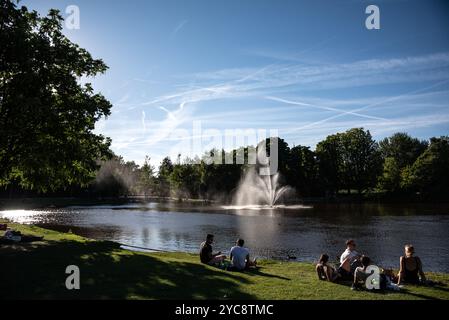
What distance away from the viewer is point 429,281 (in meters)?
14.8

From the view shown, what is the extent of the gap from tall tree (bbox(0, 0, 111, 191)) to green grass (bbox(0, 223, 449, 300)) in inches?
351

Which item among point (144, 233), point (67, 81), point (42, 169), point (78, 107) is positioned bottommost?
point (144, 233)

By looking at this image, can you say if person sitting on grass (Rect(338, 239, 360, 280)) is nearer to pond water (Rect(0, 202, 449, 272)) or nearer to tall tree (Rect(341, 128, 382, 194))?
pond water (Rect(0, 202, 449, 272))

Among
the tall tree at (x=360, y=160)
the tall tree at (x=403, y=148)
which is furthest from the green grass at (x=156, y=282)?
the tall tree at (x=403, y=148)

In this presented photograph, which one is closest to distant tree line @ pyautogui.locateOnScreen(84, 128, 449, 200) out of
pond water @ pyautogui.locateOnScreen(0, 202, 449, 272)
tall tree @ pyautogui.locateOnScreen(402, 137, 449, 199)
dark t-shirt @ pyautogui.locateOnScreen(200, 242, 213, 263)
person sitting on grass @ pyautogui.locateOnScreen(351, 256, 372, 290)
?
tall tree @ pyautogui.locateOnScreen(402, 137, 449, 199)

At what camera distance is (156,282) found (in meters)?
13.5

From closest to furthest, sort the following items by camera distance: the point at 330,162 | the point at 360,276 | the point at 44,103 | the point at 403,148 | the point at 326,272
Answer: the point at 360,276, the point at 326,272, the point at 44,103, the point at 330,162, the point at 403,148

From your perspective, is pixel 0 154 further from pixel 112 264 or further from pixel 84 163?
pixel 112 264

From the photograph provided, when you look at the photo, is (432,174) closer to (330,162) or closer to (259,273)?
(330,162)

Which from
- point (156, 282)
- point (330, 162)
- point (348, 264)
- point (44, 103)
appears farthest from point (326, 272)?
point (330, 162)

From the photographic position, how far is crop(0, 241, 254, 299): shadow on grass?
1185 cm

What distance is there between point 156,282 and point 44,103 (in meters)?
17.3
